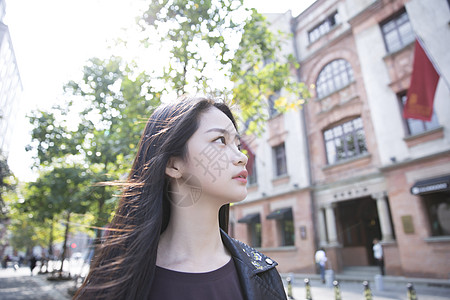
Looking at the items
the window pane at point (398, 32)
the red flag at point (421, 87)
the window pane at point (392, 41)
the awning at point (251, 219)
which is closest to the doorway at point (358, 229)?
the awning at point (251, 219)

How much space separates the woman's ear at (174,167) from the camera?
146cm

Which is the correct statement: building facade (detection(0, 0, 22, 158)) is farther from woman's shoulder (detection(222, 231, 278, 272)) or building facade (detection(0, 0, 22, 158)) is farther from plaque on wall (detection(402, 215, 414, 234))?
plaque on wall (detection(402, 215, 414, 234))

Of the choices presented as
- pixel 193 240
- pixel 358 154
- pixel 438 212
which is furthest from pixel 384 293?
pixel 193 240

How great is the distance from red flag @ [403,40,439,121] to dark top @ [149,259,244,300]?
10.3 m

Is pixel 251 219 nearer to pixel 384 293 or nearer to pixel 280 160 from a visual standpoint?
pixel 280 160

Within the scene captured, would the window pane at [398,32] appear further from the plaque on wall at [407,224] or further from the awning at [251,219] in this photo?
the awning at [251,219]

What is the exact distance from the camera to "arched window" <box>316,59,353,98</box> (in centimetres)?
1416

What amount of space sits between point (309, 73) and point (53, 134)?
13.0 metres

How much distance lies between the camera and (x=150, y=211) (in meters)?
1.37

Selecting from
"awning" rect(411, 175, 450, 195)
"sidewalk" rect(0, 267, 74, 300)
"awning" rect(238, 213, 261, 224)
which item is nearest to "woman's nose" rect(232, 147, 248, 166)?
"awning" rect(411, 175, 450, 195)

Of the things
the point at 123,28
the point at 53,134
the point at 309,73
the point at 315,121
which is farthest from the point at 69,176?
the point at 309,73

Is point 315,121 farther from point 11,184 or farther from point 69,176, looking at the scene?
point 11,184

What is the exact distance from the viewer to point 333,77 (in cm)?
1473

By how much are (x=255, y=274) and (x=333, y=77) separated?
49.7ft
